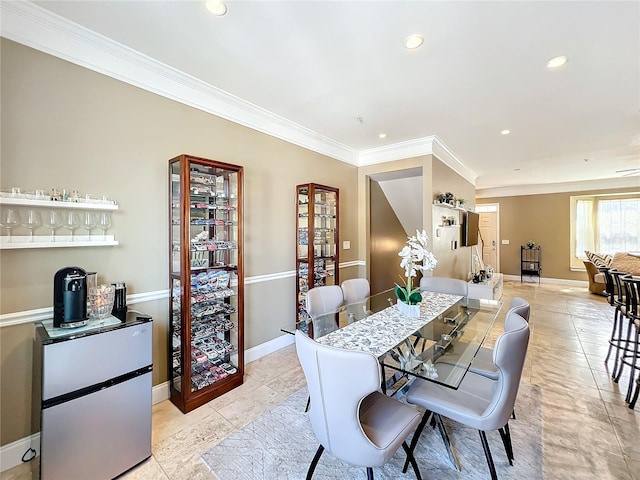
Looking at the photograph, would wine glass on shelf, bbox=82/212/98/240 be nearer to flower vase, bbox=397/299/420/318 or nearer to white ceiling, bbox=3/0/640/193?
white ceiling, bbox=3/0/640/193

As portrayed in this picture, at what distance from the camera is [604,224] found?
7238mm

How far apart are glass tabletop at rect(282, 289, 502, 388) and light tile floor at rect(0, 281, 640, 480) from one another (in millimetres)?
824

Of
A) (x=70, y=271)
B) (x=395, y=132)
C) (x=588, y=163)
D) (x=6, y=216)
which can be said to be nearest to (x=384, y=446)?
(x=70, y=271)

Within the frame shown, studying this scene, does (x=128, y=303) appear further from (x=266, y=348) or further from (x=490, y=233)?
(x=490, y=233)

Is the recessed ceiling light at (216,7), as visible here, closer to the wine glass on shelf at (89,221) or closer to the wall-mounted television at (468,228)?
the wine glass on shelf at (89,221)

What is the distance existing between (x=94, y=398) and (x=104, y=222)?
1.18m

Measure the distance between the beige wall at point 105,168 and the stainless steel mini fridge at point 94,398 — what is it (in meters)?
0.23

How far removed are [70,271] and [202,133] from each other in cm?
162

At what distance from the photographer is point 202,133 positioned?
2.64 m

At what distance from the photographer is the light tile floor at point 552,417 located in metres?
1.68

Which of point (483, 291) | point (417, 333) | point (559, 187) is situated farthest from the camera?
point (559, 187)

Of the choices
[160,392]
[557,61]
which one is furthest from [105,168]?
[557,61]

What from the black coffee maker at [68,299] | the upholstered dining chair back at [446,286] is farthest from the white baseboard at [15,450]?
the upholstered dining chair back at [446,286]

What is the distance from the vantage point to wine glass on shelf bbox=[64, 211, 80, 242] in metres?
1.85
